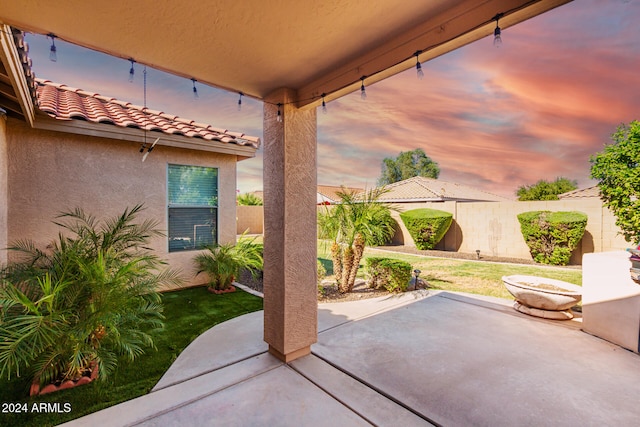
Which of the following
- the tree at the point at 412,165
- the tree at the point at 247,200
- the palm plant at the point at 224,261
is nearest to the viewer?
the palm plant at the point at 224,261

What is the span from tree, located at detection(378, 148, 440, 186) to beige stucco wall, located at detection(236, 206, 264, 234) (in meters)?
22.4

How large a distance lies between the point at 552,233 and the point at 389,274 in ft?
24.6

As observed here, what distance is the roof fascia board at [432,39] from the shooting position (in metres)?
1.86

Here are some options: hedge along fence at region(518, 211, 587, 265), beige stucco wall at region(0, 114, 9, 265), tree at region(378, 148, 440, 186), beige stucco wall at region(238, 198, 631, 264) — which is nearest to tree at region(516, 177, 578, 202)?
tree at region(378, 148, 440, 186)

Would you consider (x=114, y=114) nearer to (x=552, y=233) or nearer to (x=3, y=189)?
(x=3, y=189)

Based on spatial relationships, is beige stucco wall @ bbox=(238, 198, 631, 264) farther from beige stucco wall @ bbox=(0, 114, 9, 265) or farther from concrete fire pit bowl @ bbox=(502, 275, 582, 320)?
beige stucco wall @ bbox=(0, 114, 9, 265)

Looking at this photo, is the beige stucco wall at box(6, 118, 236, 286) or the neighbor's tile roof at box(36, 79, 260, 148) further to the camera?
the neighbor's tile roof at box(36, 79, 260, 148)

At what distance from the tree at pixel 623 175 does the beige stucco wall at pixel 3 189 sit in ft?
43.7

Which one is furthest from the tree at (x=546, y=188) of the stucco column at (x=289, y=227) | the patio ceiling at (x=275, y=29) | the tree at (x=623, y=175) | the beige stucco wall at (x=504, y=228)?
the patio ceiling at (x=275, y=29)

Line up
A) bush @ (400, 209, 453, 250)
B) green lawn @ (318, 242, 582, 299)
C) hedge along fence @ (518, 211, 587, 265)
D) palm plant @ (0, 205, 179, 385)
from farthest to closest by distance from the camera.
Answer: bush @ (400, 209, 453, 250) < hedge along fence @ (518, 211, 587, 265) < green lawn @ (318, 242, 582, 299) < palm plant @ (0, 205, 179, 385)

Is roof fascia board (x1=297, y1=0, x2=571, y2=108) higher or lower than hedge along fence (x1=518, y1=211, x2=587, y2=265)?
higher

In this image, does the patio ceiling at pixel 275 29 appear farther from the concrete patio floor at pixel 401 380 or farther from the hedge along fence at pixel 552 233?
the hedge along fence at pixel 552 233

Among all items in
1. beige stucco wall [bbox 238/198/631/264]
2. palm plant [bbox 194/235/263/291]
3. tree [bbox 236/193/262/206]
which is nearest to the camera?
palm plant [bbox 194/235/263/291]

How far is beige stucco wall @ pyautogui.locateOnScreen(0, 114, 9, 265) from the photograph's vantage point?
4.35m
